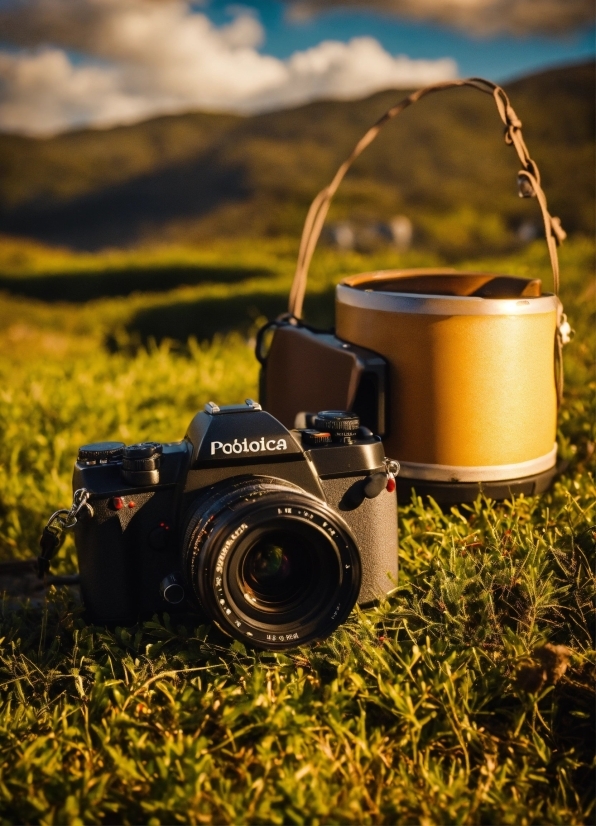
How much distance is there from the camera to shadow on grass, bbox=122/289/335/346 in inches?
252

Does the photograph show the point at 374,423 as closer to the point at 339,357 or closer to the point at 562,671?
the point at 339,357

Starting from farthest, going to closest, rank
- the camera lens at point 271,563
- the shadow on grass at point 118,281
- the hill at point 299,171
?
the hill at point 299,171
the shadow on grass at point 118,281
the camera lens at point 271,563

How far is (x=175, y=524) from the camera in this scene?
6.21 ft

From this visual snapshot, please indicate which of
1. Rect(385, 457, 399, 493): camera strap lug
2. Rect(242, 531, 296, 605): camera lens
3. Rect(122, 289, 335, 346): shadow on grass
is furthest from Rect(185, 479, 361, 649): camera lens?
Rect(122, 289, 335, 346): shadow on grass

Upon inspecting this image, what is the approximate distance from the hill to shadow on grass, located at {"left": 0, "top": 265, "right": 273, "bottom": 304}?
200 inches

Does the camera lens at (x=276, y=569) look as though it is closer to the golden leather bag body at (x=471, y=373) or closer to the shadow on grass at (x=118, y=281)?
the golden leather bag body at (x=471, y=373)

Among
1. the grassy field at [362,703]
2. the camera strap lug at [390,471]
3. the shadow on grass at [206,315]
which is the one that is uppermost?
the shadow on grass at [206,315]

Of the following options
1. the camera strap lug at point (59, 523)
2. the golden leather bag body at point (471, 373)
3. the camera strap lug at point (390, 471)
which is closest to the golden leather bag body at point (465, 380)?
the golden leather bag body at point (471, 373)

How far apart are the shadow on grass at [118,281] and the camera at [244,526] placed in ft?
23.7

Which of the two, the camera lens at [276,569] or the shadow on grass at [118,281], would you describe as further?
the shadow on grass at [118,281]

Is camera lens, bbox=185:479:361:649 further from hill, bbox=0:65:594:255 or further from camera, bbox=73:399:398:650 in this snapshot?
hill, bbox=0:65:594:255

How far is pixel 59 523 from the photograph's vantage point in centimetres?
200

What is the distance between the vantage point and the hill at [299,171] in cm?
1939

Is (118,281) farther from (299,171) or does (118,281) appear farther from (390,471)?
(299,171)
